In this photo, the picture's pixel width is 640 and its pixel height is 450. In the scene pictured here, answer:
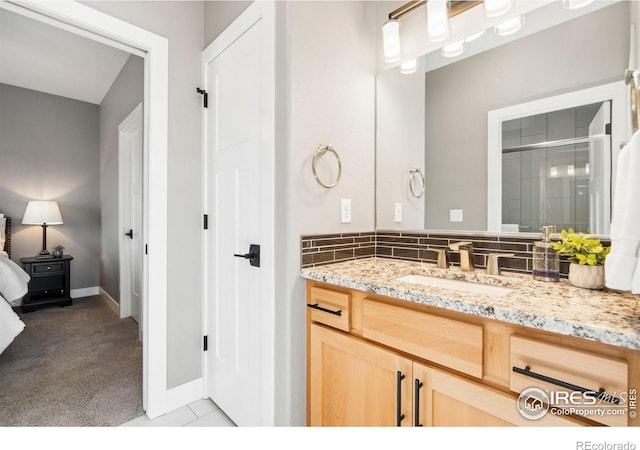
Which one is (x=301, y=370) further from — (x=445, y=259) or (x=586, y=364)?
(x=586, y=364)

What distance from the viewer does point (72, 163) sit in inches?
162

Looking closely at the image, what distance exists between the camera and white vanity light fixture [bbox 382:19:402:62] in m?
1.57

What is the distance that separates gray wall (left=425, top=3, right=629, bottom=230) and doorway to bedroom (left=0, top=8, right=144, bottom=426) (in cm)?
249

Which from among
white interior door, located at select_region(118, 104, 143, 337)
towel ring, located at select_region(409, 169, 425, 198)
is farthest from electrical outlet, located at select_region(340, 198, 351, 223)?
white interior door, located at select_region(118, 104, 143, 337)

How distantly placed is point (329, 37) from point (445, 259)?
119 cm

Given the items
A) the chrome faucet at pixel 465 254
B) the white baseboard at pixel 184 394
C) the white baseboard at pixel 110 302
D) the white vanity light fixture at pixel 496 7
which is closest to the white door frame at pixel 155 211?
the white baseboard at pixel 184 394

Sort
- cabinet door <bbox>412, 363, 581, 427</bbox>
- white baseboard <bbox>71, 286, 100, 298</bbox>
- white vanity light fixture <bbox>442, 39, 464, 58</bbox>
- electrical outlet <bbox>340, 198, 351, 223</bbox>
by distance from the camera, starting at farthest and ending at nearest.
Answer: white baseboard <bbox>71, 286, 100, 298</bbox> < electrical outlet <bbox>340, 198, 351, 223</bbox> < white vanity light fixture <bbox>442, 39, 464, 58</bbox> < cabinet door <bbox>412, 363, 581, 427</bbox>

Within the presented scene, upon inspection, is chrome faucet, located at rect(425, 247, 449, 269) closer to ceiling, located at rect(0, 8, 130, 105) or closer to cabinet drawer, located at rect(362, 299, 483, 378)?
cabinet drawer, located at rect(362, 299, 483, 378)

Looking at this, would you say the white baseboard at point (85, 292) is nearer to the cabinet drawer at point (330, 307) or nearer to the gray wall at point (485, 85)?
the cabinet drawer at point (330, 307)

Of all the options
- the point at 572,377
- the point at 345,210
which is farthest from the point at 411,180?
the point at 572,377

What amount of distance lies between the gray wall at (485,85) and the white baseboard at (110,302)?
3640mm

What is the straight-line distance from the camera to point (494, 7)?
50.4 inches

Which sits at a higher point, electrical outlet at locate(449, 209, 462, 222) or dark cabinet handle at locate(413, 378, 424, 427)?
electrical outlet at locate(449, 209, 462, 222)
